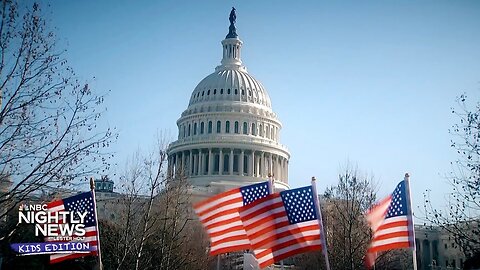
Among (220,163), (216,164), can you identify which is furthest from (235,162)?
(216,164)

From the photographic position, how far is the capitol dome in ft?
351

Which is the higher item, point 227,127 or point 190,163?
point 227,127

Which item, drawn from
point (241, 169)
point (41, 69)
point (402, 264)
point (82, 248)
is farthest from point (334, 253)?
point (241, 169)

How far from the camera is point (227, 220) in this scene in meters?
22.8

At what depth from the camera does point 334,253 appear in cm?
4688

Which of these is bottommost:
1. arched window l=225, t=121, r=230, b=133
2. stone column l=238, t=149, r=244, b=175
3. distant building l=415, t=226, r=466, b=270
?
distant building l=415, t=226, r=466, b=270

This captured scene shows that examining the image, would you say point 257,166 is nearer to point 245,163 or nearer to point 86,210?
point 245,163

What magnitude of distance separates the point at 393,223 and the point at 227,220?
646 centimetres

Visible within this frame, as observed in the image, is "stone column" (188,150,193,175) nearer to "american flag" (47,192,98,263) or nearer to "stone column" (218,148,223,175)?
"stone column" (218,148,223,175)

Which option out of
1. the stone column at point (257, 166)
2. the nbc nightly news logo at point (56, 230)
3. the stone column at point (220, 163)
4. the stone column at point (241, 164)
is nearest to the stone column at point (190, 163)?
the stone column at point (220, 163)

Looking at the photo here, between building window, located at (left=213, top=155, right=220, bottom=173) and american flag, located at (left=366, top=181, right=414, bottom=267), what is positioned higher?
building window, located at (left=213, top=155, right=220, bottom=173)

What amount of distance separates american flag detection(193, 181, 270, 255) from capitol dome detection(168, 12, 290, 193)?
76.6m

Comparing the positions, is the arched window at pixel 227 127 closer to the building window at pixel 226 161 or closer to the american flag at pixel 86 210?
the building window at pixel 226 161

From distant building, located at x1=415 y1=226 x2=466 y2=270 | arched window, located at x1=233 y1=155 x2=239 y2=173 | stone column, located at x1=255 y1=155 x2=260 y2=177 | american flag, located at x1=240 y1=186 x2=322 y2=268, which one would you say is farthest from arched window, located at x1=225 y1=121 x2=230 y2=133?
american flag, located at x1=240 y1=186 x2=322 y2=268
